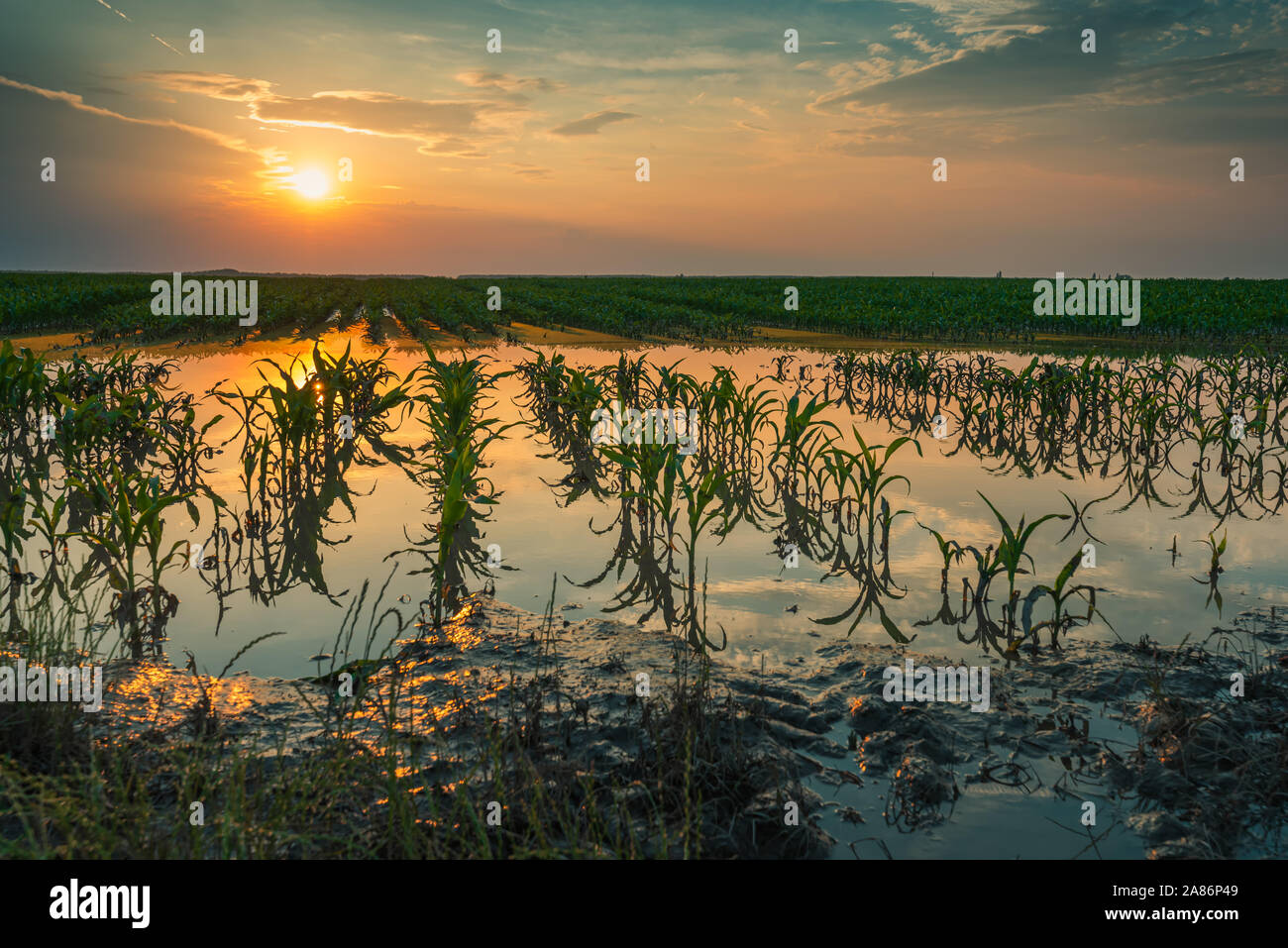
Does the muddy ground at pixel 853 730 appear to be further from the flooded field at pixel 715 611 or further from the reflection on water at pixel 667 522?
the reflection on water at pixel 667 522

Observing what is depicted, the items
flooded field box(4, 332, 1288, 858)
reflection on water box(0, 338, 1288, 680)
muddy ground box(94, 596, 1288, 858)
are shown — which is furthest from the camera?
reflection on water box(0, 338, 1288, 680)

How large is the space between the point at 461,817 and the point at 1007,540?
10.9 ft

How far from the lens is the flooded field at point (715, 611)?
8.96 ft

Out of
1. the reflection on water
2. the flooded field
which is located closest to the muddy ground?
the flooded field

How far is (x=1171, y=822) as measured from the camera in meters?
2.53

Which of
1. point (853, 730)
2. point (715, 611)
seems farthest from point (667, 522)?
point (853, 730)

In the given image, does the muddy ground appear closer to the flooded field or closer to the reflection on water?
the flooded field

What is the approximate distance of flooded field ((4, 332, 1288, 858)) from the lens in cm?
273

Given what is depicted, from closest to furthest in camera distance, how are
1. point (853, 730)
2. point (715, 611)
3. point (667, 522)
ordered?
1. point (853, 730)
2. point (715, 611)
3. point (667, 522)

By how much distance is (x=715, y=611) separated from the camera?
4.52 m

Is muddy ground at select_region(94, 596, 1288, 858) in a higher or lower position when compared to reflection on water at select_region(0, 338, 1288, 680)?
lower

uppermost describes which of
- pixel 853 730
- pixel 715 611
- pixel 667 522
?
pixel 667 522

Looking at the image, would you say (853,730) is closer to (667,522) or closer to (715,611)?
(715,611)
